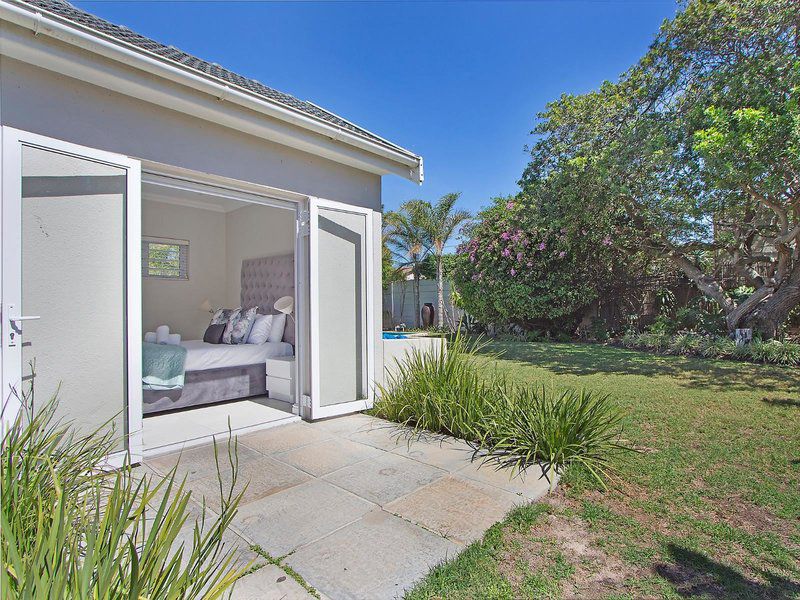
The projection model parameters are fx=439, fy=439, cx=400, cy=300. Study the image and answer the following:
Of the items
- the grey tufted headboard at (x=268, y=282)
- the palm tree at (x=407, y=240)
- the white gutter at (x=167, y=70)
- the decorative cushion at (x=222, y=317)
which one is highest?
the palm tree at (x=407, y=240)

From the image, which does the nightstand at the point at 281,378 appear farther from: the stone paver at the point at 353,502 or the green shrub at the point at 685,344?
the green shrub at the point at 685,344

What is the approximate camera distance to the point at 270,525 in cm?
282

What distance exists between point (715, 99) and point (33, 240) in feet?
34.3

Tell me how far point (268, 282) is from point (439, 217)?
11.7 metres

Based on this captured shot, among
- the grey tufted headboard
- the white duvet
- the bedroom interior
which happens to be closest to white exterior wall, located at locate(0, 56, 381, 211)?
the bedroom interior

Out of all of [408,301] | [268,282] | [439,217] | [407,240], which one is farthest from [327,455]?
[407,240]

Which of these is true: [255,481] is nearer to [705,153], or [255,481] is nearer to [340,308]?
[340,308]

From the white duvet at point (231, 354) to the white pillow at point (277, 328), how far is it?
0.20m

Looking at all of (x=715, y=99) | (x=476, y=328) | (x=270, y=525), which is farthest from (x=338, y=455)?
(x=476, y=328)

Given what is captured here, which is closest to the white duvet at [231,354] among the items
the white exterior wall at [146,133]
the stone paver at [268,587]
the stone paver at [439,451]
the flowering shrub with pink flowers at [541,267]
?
the white exterior wall at [146,133]

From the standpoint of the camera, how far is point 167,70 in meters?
3.62

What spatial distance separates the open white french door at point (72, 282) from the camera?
10.3 feet

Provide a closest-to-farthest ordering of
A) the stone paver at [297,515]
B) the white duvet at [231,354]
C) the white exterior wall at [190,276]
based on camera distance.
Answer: the stone paver at [297,515]
the white duvet at [231,354]
the white exterior wall at [190,276]

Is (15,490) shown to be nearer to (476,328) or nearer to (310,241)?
(310,241)
